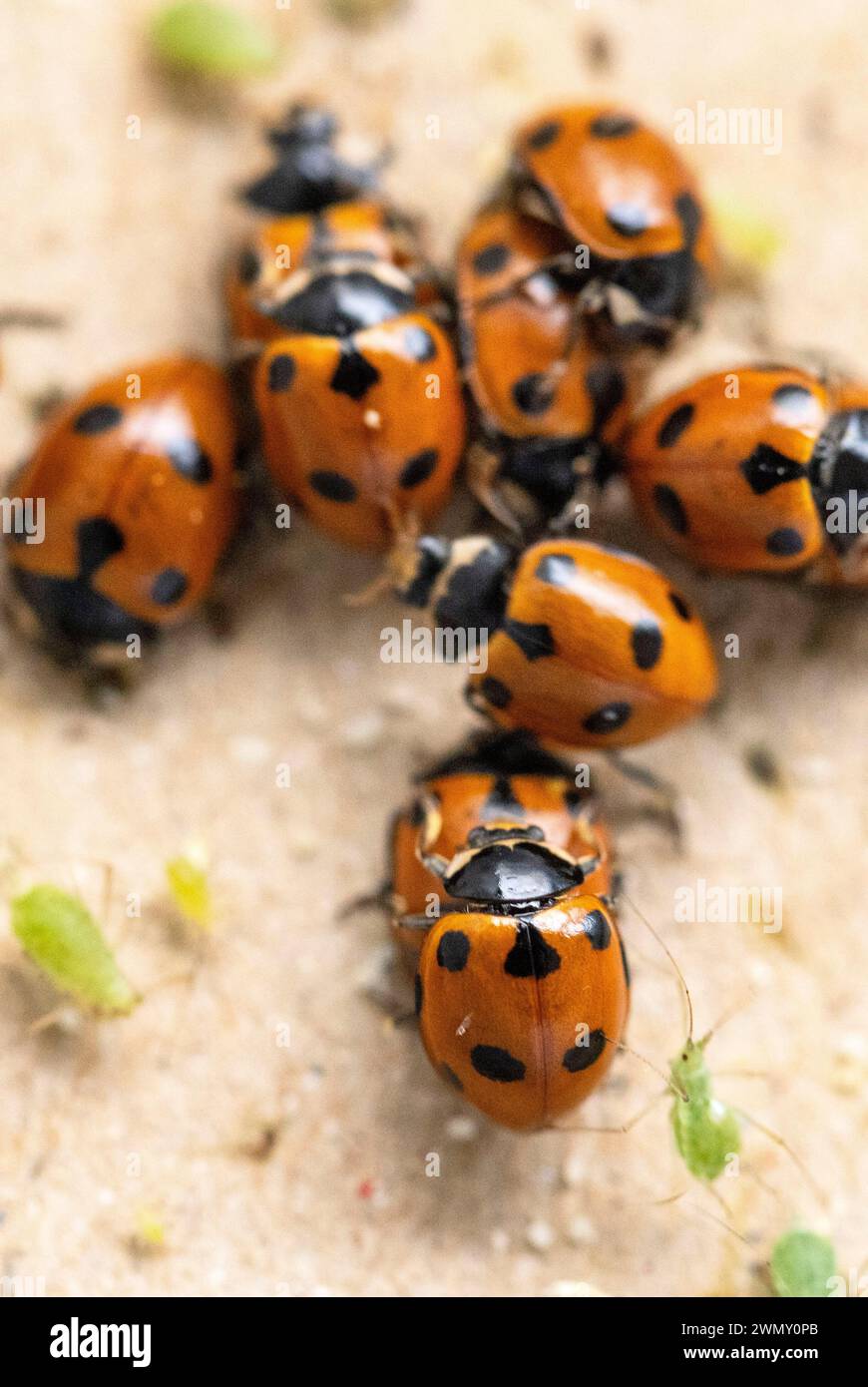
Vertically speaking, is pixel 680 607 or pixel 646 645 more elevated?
pixel 680 607

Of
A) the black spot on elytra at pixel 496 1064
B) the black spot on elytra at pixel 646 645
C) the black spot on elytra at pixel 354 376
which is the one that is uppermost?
the black spot on elytra at pixel 354 376

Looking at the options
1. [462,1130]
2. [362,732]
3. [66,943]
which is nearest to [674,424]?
[362,732]

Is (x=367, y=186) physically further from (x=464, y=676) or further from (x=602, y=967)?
(x=602, y=967)

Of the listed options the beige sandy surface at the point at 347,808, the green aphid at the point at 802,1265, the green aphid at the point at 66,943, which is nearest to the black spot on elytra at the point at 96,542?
the beige sandy surface at the point at 347,808

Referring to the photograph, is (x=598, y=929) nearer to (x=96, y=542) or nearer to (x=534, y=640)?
(x=534, y=640)

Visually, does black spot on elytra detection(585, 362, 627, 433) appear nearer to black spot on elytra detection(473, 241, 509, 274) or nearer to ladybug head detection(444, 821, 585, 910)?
black spot on elytra detection(473, 241, 509, 274)

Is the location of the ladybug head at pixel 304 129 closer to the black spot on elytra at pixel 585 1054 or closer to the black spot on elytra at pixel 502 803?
the black spot on elytra at pixel 502 803

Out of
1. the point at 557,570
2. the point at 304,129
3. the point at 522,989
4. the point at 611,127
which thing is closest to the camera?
the point at 522,989

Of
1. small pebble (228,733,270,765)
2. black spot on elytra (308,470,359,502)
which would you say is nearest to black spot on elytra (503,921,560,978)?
small pebble (228,733,270,765)
